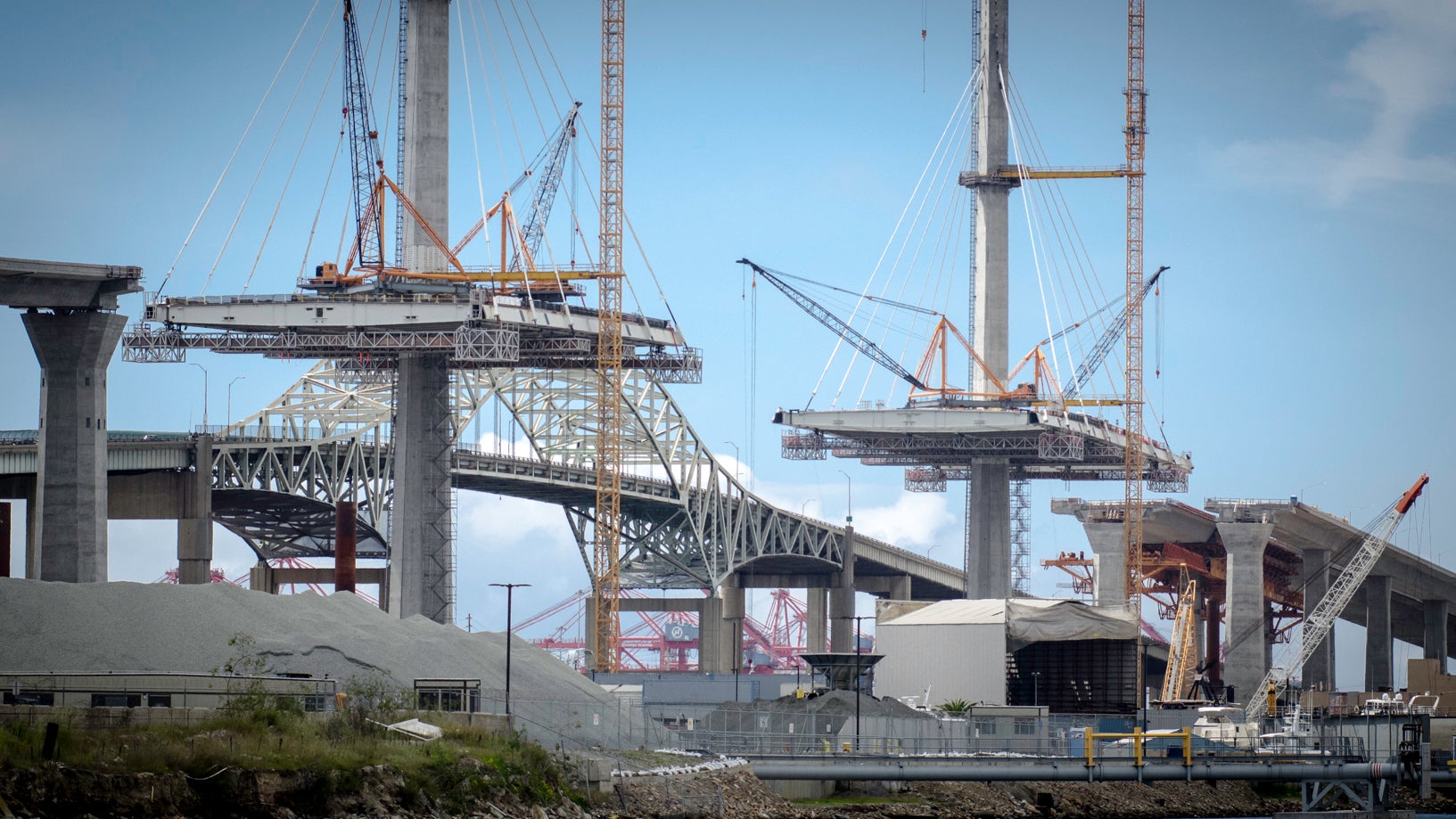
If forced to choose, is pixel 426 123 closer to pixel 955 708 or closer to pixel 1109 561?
pixel 955 708

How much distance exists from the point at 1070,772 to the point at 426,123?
7124 centimetres

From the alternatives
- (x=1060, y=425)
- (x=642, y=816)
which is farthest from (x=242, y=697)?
(x=1060, y=425)

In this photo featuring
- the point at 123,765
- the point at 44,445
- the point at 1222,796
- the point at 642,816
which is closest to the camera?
the point at 123,765

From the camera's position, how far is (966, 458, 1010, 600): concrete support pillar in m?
178

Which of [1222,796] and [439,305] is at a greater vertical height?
[439,305]

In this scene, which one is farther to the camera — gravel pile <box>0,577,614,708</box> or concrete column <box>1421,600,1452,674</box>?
concrete column <box>1421,600,1452,674</box>

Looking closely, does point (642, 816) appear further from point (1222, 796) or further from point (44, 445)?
point (1222, 796)

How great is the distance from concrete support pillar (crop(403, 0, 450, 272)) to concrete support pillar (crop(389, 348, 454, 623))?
1615 millimetres

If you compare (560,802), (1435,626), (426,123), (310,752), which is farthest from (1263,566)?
(310,752)

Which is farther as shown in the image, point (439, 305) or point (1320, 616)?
point (1320, 616)

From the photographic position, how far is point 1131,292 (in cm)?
18475

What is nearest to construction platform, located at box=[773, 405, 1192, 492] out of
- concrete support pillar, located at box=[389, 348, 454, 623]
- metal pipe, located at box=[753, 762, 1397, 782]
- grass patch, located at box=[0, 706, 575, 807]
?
concrete support pillar, located at box=[389, 348, 454, 623]

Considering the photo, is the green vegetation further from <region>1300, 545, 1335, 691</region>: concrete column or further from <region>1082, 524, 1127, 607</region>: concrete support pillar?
<region>1300, 545, 1335, 691</region>: concrete column

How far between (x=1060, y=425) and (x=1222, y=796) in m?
62.1
